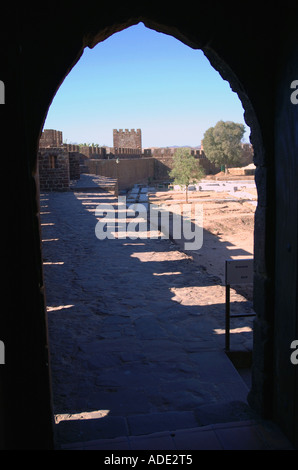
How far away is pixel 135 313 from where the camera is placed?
233 inches

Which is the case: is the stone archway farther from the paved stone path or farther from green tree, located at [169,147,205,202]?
green tree, located at [169,147,205,202]

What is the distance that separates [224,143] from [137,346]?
47748mm

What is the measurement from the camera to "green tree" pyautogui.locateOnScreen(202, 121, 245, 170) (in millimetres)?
50281

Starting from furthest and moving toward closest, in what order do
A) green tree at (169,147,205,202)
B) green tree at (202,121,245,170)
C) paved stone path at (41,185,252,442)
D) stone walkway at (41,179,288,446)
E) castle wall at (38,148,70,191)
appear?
green tree at (202,121,245,170) < green tree at (169,147,205,202) < castle wall at (38,148,70,191) < paved stone path at (41,185,252,442) < stone walkway at (41,179,288,446)

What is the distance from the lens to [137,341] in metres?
5.03

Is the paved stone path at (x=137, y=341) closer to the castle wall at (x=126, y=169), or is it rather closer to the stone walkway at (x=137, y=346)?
the stone walkway at (x=137, y=346)

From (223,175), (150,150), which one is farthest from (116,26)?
(150,150)

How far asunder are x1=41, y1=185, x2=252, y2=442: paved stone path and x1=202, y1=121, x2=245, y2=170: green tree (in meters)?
42.9

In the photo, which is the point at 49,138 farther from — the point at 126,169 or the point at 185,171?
the point at 126,169

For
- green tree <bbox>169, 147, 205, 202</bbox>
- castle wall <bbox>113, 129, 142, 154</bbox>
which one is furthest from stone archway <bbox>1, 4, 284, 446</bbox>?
castle wall <bbox>113, 129, 142, 154</bbox>

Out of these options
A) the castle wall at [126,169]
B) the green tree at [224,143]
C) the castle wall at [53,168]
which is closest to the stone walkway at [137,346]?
the castle wall at [53,168]

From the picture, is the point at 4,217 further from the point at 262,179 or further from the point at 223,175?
the point at 223,175

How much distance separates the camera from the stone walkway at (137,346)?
3.30 m

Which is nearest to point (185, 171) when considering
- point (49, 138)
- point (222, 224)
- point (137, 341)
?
point (49, 138)
